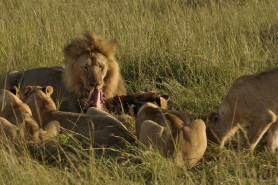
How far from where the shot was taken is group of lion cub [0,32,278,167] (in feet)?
14.6

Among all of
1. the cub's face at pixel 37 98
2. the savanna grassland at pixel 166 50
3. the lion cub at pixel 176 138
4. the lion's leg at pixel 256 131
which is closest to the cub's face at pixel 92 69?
the cub's face at pixel 37 98

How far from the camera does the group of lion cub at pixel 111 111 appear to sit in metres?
4.45

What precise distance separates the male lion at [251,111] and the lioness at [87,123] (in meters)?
→ 0.74

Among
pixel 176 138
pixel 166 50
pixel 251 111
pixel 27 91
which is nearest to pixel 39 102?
pixel 27 91

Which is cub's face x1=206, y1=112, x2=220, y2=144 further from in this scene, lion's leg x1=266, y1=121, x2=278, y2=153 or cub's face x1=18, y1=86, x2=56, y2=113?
cub's face x1=18, y1=86, x2=56, y2=113

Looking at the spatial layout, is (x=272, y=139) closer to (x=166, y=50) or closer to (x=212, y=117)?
(x=212, y=117)

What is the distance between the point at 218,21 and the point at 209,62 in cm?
149

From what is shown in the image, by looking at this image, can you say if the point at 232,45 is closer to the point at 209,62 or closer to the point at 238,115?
the point at 209,62

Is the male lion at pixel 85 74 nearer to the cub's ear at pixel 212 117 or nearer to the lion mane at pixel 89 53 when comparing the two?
the lion mane at pixel 89 53

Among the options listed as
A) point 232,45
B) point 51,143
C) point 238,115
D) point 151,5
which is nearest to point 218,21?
point 232,45

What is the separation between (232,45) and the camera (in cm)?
709

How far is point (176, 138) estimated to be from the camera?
4.38 metres

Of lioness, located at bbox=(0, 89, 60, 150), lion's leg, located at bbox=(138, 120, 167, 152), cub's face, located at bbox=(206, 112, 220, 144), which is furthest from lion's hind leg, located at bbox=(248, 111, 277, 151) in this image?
lioness, located at bbox=(0, 89, 60, 150)

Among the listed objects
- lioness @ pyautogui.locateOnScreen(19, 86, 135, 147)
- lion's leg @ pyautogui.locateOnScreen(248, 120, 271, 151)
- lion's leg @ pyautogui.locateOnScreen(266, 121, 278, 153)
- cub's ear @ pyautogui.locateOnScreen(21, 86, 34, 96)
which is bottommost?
lion's leg @ pyautogui.locateOnScreen(266, 121, 278, 153)
